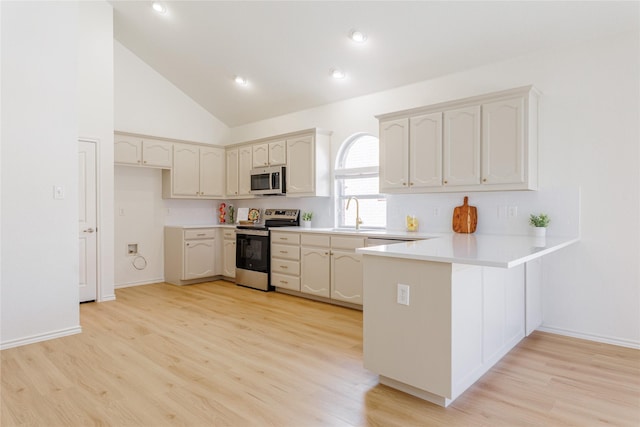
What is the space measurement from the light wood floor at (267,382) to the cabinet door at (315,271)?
762 millimetres

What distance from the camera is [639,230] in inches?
122

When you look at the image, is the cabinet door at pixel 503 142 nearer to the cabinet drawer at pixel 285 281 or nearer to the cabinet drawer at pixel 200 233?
the cabinet drawer at pixel 285 281

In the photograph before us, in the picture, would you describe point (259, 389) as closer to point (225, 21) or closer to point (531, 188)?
point (531, 188)

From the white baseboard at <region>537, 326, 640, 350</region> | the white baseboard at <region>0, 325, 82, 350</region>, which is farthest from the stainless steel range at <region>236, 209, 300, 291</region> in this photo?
the white baseboard at <region>537, 326, 640, 350</region>

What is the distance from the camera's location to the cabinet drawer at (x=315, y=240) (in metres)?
4.54

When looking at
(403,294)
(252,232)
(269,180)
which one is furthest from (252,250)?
(403,294)

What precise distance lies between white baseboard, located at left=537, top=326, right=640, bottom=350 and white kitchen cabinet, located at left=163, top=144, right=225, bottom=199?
489 cm

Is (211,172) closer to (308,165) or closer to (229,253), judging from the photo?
(229,253)

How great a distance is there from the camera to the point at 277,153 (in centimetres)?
555

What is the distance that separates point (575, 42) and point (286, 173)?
3.54 metres

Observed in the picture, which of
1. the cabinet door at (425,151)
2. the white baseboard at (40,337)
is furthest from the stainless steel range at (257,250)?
the white baseboard at (40,337)

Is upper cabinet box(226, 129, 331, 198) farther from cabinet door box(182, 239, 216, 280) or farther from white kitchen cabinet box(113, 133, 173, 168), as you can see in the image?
white kitchen cabinet box(113, 133, 173, 168)

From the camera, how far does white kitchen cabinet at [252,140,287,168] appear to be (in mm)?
5469

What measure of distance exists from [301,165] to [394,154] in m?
1.49
